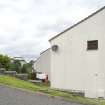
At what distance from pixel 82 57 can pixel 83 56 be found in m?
0.13

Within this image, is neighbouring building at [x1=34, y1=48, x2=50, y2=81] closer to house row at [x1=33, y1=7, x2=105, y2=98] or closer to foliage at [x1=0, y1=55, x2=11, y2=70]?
house row at [x1=33, y1=7, x2=105, y2=98]

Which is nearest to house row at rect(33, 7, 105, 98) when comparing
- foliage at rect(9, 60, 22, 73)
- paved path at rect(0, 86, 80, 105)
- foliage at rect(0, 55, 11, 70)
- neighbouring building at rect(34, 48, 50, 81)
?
foliage at rect(9, 60, 22, 73)

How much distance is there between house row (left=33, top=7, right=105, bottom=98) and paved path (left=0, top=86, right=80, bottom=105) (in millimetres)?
10819

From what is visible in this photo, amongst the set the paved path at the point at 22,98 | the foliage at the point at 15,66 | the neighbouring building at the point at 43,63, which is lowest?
the paved path at the point at 22,98

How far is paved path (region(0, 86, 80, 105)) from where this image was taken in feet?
35.9

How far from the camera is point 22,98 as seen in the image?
1161cm

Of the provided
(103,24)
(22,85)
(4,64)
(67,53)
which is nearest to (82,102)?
(22,85)

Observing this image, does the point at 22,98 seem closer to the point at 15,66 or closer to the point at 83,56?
the point at 83,56

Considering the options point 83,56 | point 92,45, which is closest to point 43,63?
point 83,56

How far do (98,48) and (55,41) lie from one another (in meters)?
3.98

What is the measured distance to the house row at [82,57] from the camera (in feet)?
79.2

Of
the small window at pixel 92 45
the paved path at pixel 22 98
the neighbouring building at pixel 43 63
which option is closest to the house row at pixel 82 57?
the small window at pixel 92 45

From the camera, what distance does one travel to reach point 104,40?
23922 mm

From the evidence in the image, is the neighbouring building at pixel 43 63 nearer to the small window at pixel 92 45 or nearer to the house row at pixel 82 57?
the house row at pixel 82 57
